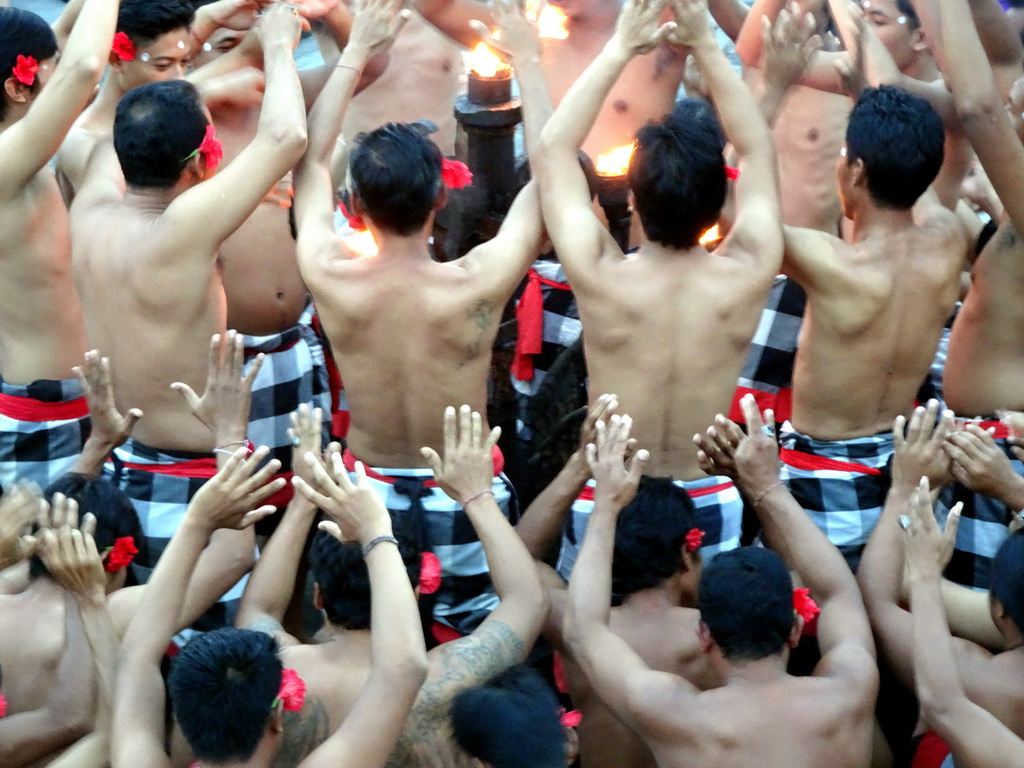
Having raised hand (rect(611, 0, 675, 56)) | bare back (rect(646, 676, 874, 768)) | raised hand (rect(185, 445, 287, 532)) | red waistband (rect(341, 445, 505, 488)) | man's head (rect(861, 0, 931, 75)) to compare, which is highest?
raised hand (rect(611, 0, 675, 56))

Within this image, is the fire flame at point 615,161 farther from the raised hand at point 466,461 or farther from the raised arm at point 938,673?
the raised arm at point 938,673

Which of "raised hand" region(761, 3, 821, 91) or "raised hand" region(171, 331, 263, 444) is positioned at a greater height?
"raised hand" region(761, 3, 821, 91)

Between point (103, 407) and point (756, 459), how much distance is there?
5.93 ft

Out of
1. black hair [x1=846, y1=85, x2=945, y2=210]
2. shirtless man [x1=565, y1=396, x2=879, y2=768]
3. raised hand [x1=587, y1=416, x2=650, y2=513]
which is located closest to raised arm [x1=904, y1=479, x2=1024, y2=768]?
shirtless man [x1=565, y1=396, x2=879, y2=768]

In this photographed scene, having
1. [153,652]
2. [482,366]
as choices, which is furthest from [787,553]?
[153,652]

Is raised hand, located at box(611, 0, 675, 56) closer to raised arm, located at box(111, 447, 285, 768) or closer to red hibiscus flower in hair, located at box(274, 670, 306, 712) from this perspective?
raised arm, located at box(111, 447, 285, 768)

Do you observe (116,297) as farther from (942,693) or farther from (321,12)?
(942,693)

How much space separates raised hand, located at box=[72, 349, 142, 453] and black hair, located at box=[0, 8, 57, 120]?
1071 millimetres

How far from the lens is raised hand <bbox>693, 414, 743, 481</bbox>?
313 cm

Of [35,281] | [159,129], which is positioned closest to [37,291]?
[35,281]

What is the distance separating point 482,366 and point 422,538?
1.66 feet

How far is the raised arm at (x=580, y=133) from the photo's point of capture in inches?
130

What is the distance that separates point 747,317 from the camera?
10.9ft

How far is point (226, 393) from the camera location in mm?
3176
